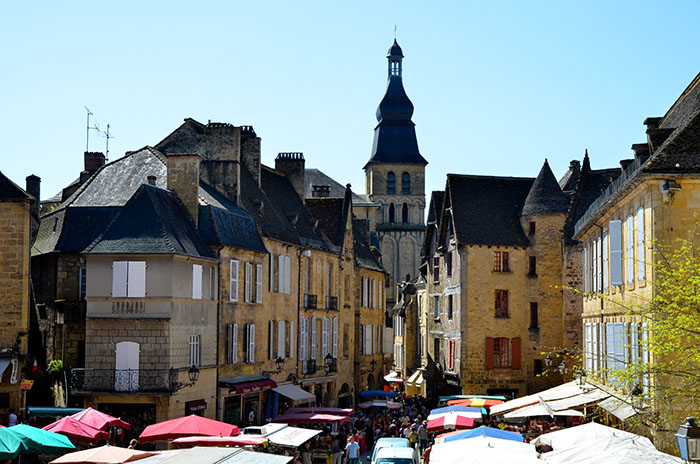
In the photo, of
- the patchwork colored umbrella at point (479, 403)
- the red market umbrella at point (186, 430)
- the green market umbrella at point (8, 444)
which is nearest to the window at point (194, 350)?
the patchwork colored umbrella at point (479, 403)

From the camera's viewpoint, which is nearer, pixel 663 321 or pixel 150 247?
pixel 663 321

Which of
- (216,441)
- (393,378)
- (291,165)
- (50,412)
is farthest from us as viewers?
(393,378)

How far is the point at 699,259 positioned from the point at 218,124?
20760mm

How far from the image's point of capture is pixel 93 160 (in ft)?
132

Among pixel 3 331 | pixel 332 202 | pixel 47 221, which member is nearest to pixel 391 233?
pixel 332 202

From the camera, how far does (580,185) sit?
137ft

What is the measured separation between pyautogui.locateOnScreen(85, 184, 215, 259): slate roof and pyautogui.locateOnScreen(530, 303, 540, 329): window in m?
18.3

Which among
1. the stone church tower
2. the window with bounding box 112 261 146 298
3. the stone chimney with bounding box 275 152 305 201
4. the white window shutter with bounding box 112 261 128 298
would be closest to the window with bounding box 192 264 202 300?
the window with bounding box 112 261 146 298

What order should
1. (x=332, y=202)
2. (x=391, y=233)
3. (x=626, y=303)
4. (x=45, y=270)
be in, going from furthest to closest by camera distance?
1. (x=391, y=233)
2. (x=332, y=202)
3. (x=45, y=270)
4. (x=626, y=303)

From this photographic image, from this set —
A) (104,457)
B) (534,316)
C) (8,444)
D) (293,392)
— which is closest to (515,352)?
(534,316)

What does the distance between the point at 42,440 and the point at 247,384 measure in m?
15.2

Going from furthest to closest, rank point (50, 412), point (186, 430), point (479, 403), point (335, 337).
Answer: point (335, 337) → point (479, 403) → point (50, 412) → point (186, 430)

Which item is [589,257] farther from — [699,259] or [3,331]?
[3,331]

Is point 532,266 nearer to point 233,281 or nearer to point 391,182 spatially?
point 233,281
